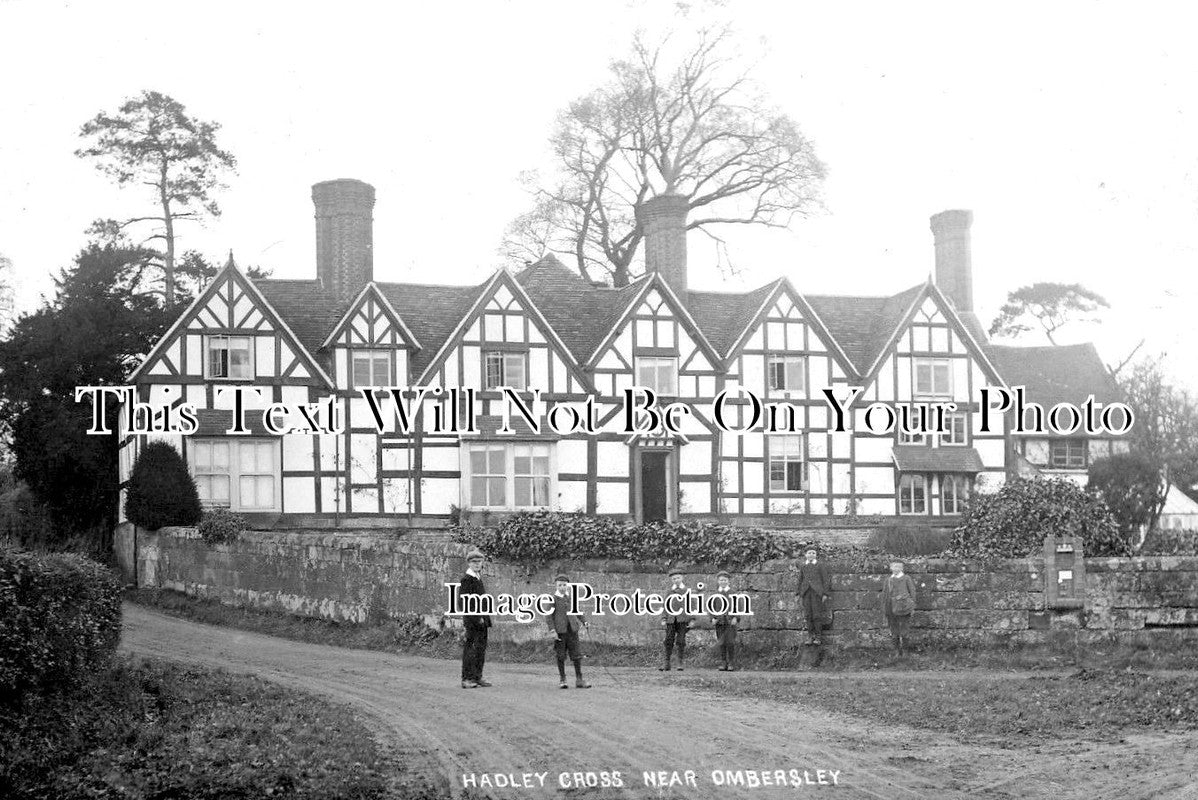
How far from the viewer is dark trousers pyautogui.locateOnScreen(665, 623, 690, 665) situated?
17578 mm

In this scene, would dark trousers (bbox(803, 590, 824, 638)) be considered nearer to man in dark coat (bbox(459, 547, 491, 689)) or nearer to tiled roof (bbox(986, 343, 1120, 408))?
man in dark coat (bbox(459, 547, 491, 689))

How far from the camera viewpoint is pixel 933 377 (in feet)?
126

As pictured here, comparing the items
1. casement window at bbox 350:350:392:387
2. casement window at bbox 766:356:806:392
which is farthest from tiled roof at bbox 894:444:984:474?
casement window at bbox 350:350:392:387

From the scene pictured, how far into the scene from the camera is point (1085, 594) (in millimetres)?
18141

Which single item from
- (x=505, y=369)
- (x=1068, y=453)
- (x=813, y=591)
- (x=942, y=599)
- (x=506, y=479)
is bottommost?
(x=942, y=599)

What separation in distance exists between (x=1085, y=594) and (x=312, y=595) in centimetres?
1239

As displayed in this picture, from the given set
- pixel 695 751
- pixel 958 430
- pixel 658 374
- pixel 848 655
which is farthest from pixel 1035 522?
pixel 958 430

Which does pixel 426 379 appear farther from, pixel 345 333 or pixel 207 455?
pixel 207 455

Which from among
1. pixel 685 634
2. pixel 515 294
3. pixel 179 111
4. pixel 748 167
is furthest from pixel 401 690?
pixel 748 167

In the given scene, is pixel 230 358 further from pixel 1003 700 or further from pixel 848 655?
pixel 1003 700

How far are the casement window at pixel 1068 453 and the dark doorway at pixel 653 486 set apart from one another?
1842 centimetres

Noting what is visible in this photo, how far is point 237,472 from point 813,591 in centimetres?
1936

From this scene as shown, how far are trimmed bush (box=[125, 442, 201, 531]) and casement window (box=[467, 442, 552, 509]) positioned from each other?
7.13 metres

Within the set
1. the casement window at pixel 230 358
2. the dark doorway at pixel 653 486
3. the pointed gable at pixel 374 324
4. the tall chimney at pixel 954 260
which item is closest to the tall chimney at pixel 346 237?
the pointed gable at pixel 374 324
